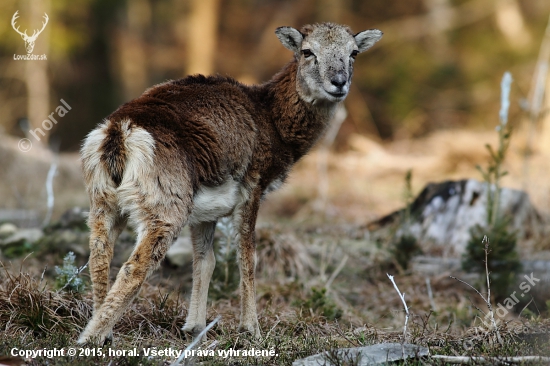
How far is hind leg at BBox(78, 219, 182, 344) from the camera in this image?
15.0ft

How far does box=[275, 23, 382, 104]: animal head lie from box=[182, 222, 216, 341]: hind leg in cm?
170

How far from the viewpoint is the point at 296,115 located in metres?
6.43

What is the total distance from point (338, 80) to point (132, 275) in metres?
2.77

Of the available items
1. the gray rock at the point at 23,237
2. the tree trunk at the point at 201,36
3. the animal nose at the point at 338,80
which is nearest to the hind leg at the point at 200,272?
the animal nose at the point at 338,80

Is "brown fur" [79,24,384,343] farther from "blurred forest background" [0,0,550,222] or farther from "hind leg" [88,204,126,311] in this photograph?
"blurred forest background" [0,0,550,222]

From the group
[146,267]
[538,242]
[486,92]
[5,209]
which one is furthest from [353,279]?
[486,92]

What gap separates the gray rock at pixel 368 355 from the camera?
4.32m

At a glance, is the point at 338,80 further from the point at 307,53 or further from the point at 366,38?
the point at 366,38

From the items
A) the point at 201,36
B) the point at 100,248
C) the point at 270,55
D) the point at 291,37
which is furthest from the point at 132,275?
the point at 270,55

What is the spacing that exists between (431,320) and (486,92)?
17.2 m

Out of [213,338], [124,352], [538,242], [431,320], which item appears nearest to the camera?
[124,352]

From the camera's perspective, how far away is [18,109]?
22.0 meters

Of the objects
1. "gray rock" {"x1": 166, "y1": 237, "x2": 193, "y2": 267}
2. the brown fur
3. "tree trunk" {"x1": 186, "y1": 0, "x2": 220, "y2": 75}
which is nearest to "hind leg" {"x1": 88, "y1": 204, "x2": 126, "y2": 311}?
the brown fur

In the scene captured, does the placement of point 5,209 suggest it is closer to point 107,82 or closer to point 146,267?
point 146,267
